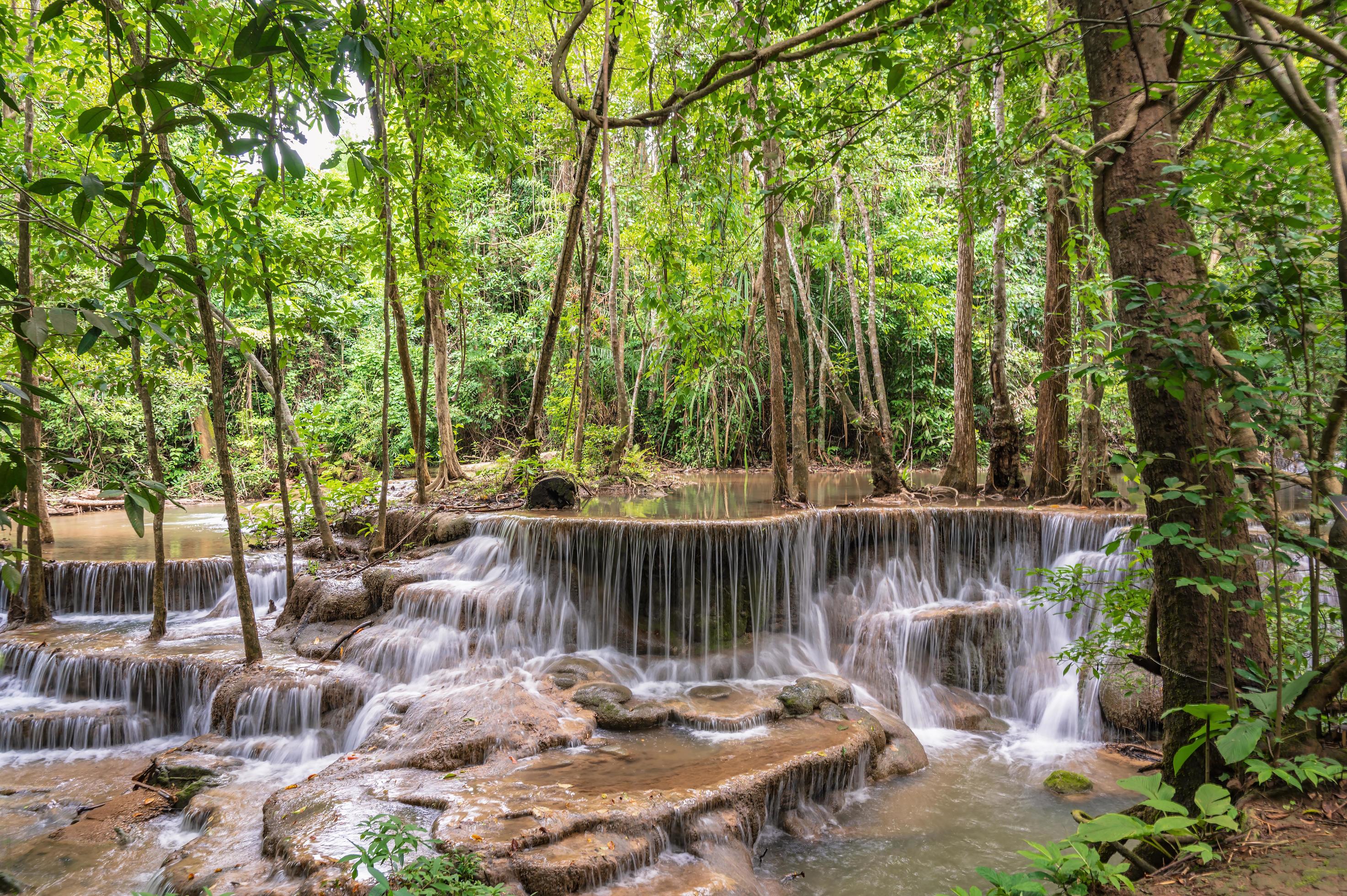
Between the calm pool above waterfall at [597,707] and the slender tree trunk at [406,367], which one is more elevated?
the slender tree trunk at [406,367]

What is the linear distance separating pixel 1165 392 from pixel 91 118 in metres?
3.17

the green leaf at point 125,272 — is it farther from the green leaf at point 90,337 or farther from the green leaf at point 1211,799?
the green leaf at point 1211,799

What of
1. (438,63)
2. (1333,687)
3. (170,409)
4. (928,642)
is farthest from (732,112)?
(170,409)

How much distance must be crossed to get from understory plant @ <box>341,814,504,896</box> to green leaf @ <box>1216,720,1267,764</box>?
3.04 m

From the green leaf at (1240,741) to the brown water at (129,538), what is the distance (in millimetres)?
10630

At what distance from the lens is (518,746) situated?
5465mm

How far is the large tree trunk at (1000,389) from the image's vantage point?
369 inches

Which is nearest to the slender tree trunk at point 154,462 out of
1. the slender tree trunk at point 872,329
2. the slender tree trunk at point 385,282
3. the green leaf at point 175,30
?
the slender tree trunk at point 385,282

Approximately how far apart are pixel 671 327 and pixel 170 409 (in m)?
16.6

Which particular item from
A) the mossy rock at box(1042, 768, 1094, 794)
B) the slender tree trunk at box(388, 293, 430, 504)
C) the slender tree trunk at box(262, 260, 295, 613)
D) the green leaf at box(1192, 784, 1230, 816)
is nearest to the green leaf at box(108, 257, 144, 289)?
the green leaf at box(1192, 784, 1230, 816)

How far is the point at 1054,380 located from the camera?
29.8 feet

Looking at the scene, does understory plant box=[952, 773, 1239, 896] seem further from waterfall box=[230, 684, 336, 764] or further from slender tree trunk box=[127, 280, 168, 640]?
slender tree trunk box=[127, 280, 168, 640]

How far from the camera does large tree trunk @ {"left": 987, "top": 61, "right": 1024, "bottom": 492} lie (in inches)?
369

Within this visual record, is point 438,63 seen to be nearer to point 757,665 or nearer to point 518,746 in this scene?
point 518,746
